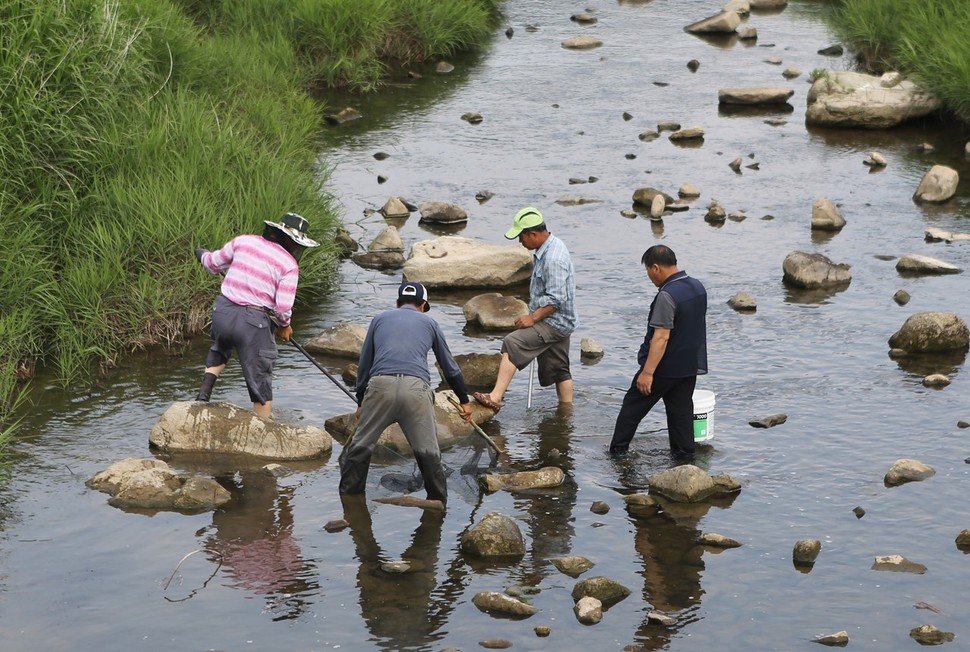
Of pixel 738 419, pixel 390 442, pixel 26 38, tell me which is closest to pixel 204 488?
pixel 390 442

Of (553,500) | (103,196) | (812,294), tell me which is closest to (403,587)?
(553,500)

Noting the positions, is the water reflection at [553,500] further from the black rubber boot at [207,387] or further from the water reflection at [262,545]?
the black rubber boot at [207,387]

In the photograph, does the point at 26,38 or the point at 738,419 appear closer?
the point at 738,419

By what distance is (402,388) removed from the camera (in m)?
9.62

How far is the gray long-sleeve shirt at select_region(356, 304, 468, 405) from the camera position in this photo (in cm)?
968

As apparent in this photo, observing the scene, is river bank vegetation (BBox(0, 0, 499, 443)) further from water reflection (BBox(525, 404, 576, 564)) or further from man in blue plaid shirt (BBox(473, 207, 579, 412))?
water reflection (BBox(525, 404, 576, 564))

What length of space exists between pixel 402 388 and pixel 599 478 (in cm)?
190

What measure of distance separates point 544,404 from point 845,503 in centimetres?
321

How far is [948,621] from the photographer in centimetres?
816

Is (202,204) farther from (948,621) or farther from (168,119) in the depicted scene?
(948,621)

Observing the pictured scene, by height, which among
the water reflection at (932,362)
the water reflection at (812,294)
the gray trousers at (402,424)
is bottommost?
the water reflection at (812,294)

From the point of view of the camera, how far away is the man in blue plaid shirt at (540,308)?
1156 centimetres

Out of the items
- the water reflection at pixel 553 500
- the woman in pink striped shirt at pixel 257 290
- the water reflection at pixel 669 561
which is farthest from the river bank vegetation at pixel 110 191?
the water reflection at pixel 669 561

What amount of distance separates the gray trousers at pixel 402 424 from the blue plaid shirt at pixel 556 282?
6.71ft
